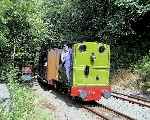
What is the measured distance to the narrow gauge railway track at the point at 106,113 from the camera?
16438 millimetres

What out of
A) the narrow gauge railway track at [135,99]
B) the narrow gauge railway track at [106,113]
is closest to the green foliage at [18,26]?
the narrow gauge railway track at [135,99]

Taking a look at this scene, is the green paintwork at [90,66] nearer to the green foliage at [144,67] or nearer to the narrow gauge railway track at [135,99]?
the narrow gauge railway track at [135,99]

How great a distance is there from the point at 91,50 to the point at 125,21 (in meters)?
10.8

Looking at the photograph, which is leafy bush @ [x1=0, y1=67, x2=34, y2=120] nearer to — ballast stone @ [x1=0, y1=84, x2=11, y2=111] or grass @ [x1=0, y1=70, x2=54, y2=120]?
grass @ [x1=0, y1=70, x2=54, y2=120]

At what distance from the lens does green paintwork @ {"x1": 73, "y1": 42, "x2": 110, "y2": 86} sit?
65.3ft

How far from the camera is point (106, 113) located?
58.4 feet

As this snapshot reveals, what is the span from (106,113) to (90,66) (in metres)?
3.10

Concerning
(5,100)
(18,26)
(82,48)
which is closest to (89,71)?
(82,48)

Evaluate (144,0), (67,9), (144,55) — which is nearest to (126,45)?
(144,55)

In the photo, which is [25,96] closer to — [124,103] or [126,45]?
[124,103]

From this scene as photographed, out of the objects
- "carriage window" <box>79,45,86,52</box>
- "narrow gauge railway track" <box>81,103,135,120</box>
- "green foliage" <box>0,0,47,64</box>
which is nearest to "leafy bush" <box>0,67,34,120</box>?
"narrow gauge railway track" <box>81,103,135,120</box>

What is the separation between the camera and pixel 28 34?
29641mm

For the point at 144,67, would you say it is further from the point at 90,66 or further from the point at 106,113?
the point at 106,113

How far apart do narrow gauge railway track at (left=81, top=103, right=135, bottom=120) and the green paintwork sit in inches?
45.9
